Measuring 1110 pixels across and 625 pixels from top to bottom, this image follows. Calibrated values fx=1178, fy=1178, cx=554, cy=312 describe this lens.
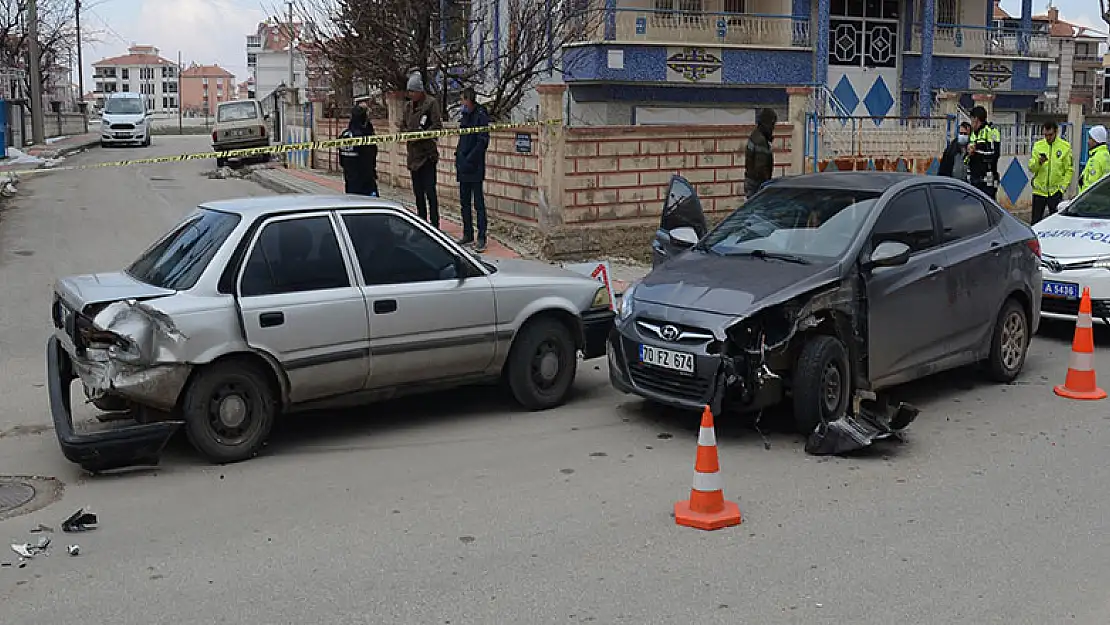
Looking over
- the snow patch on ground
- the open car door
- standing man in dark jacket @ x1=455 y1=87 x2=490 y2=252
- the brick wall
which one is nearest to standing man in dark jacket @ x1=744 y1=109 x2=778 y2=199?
the brick wall

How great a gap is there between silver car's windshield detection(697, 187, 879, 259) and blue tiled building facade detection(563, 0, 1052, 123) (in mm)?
17139

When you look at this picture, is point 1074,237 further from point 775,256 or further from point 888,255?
point 775,256

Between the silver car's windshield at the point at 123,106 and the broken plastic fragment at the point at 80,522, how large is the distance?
1690 inches

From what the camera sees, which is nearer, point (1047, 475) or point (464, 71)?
point (1047, 475)

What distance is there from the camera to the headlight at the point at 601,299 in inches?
339

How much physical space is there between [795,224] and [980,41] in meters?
25.9

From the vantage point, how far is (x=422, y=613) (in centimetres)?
485

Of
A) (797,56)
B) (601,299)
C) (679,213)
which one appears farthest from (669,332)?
(797,56)

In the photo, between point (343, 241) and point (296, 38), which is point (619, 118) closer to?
point (296, 38)

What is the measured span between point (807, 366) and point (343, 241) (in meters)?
3.04

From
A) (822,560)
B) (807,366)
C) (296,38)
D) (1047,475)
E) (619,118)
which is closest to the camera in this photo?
(822,560)

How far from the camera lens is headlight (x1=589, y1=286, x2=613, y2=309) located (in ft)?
28.2

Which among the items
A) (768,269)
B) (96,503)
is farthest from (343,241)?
(768,269)

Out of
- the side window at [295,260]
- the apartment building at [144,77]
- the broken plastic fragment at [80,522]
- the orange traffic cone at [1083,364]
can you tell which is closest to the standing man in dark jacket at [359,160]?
the side window at [295,260]
